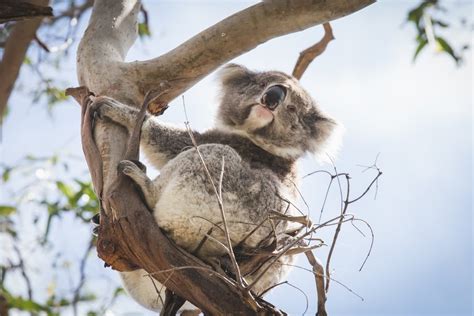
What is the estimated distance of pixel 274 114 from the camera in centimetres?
396

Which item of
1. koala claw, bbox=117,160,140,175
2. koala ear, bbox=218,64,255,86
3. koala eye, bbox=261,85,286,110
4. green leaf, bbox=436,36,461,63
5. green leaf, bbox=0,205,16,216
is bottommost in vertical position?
koala claw, bbox=117,160,140,175

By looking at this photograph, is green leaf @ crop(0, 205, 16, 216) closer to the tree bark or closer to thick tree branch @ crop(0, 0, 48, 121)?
thick tree branch @ crop(0, 0, 48, 121)

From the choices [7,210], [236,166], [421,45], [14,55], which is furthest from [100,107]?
[421,45]

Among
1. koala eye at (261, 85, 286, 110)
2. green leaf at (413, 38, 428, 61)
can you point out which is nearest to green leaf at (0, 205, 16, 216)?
koala eye at (261, 85, 286, 110)

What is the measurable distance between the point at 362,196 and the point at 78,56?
4.99 ft

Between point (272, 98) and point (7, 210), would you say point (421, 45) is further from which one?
point (7, 210)

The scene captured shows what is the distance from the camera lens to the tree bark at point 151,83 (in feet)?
8.39

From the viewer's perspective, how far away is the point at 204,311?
2.49 metres

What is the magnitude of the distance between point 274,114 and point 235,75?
1.81ft

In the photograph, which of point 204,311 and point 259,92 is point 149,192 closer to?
point 204,311

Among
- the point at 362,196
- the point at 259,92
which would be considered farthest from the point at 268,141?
the point at 362,196

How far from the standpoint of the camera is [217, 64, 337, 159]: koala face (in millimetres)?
3902

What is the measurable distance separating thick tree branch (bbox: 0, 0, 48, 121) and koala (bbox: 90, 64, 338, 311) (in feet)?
3.33

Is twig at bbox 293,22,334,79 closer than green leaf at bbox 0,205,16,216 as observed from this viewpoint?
Yes
